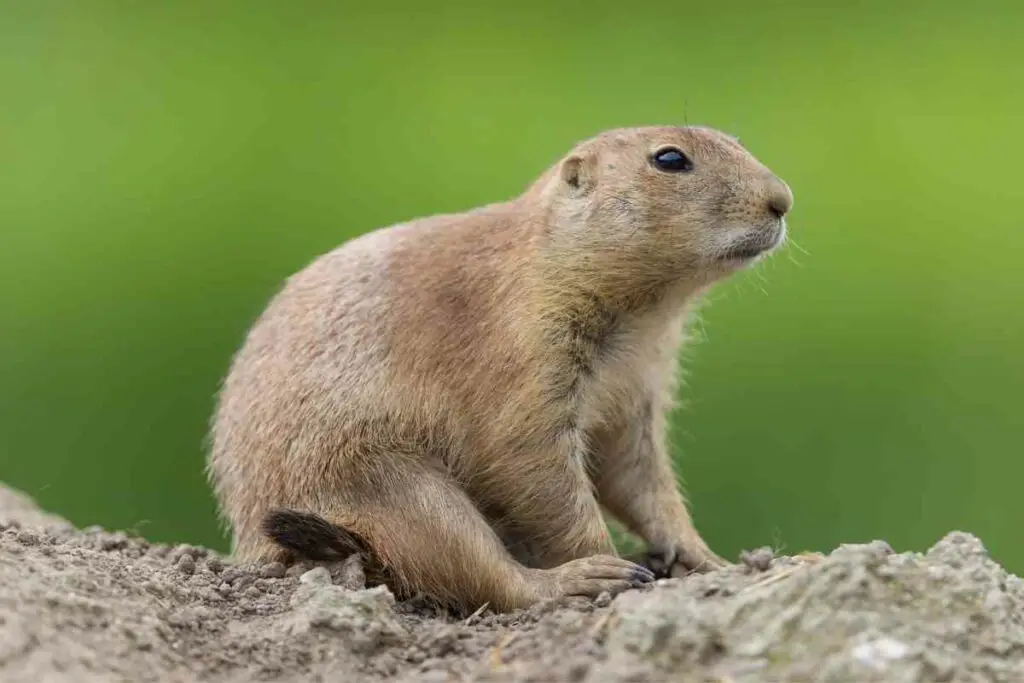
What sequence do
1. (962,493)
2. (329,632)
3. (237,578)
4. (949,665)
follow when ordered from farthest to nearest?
(962,493), (237,578), (329,632), (949,665)

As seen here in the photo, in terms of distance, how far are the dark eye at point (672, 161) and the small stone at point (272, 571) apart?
159 cm

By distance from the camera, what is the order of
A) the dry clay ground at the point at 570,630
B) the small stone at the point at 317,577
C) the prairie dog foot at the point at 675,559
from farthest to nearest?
1. the prairie dog foot at the point at 675,559
2. the small stone at the point at 317,577
3. the dry clay ground at the point at 570,630

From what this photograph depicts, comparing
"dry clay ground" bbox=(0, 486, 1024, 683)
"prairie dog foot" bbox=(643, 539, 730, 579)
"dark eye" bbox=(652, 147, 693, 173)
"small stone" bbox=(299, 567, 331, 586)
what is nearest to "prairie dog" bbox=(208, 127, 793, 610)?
"dark eye" bbox=(652, 147, 693, 173)

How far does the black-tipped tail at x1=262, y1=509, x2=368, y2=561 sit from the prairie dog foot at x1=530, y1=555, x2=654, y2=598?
51cm

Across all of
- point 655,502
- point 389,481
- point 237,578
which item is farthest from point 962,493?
point 237,578

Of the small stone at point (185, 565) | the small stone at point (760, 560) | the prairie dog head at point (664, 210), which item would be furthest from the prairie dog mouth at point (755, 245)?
the small stone at point (185, 565)

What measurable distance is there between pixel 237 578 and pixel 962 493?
365 cm

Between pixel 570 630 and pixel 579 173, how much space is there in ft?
5.39

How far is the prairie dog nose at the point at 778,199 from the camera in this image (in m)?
3.55

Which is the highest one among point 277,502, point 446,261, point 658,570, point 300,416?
point 446,261

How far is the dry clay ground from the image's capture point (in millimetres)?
2312

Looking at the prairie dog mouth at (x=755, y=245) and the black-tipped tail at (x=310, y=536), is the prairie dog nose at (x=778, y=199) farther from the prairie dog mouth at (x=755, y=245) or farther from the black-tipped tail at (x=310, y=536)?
the black-tipped tail at (x=310, y=536)

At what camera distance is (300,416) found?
142 inches

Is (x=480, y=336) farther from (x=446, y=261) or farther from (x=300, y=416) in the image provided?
(x=300, y=416)
